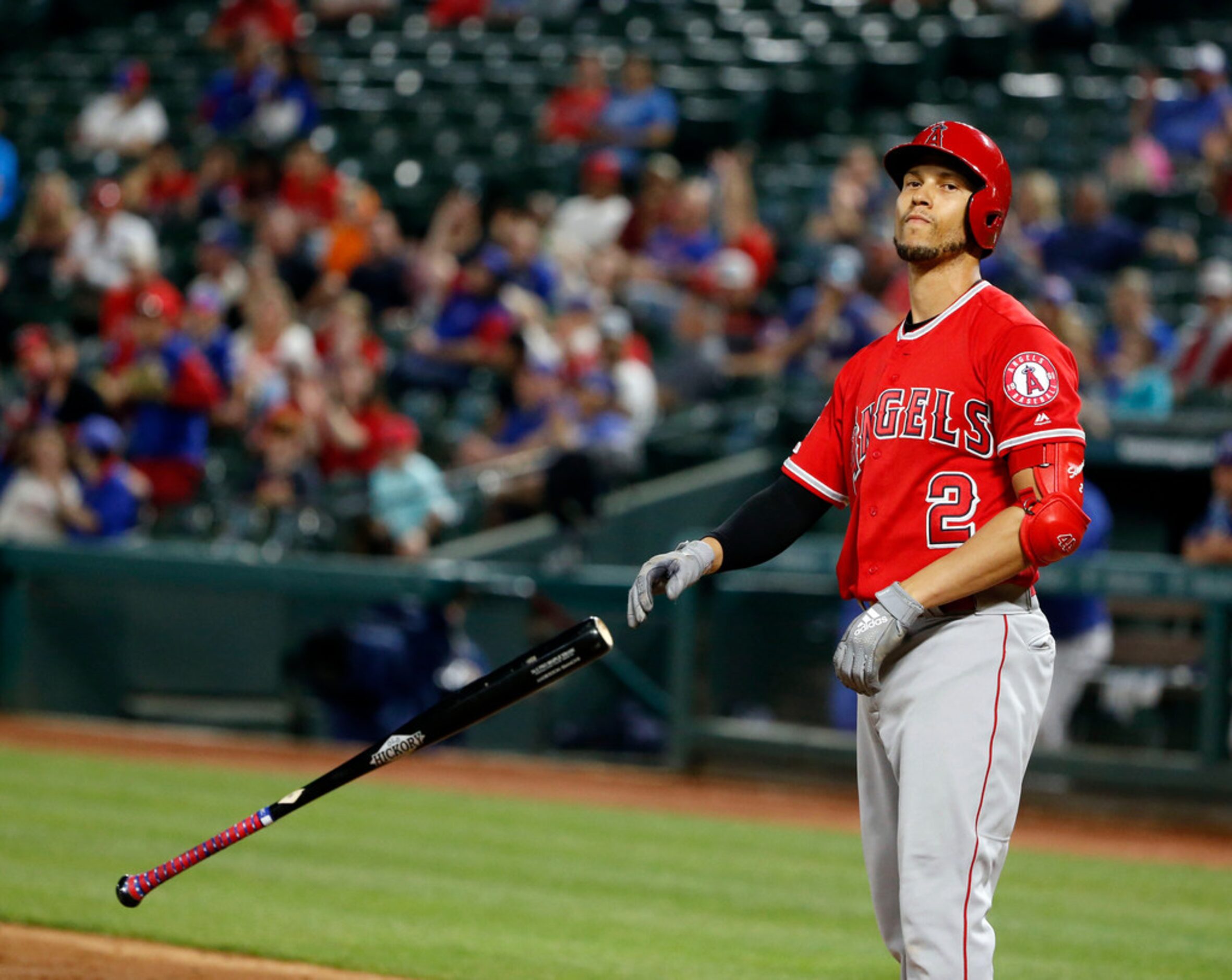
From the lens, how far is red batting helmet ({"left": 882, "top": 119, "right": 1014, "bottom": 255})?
141 inches

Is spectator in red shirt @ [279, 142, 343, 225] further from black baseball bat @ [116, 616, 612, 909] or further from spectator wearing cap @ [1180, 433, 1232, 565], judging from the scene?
black baseball bat @ [116, 616, 612, 909]

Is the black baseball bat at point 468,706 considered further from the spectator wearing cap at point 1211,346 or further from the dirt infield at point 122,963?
the spectator wearing cap at point 1211,346

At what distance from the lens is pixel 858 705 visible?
3650 millimetres

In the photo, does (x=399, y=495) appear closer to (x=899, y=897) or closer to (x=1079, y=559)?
(x=1079, y=559)

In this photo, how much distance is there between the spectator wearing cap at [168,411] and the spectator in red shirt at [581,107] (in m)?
4.09

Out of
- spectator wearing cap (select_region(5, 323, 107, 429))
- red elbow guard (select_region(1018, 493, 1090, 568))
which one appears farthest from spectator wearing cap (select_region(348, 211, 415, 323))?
red elbow guard (select_region(1018, 493, 1090, 568))

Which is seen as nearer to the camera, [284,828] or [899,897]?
[899,897]

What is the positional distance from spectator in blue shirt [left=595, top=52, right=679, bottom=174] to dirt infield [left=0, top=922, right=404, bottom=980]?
9.84 metres

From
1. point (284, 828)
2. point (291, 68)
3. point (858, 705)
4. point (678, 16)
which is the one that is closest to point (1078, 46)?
point (678, 16)

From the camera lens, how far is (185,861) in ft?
13.4

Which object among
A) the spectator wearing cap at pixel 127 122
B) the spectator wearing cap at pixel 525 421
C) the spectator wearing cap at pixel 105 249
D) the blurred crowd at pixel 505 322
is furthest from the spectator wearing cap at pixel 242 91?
the spectator wearing cap at pixel 525 421

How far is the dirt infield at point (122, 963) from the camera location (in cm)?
480

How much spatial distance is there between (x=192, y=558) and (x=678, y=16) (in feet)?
28.3

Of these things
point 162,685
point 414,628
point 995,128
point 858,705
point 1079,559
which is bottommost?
point 162,685
